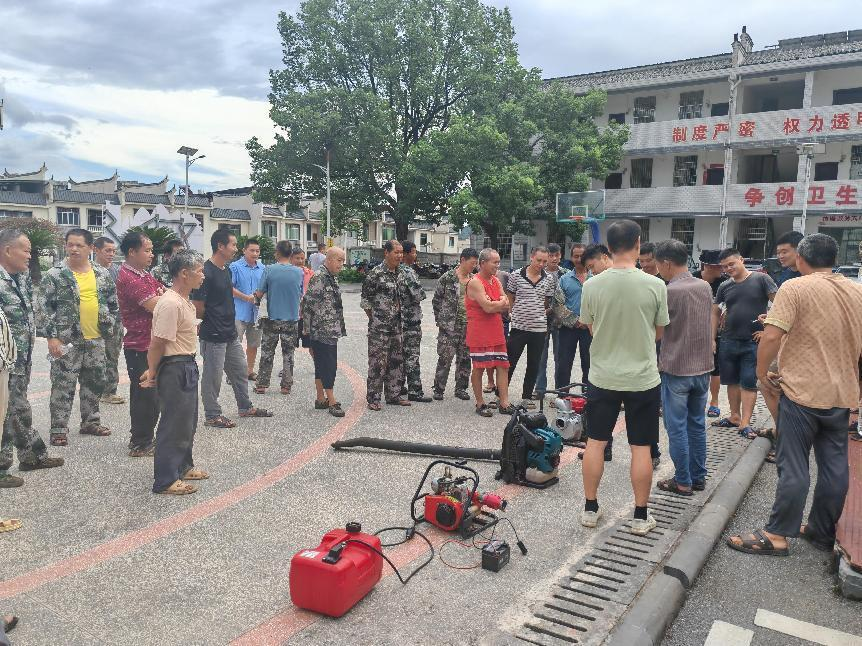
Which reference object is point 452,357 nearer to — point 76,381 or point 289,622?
point 76,381

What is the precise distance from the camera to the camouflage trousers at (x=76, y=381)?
5773 millimetres

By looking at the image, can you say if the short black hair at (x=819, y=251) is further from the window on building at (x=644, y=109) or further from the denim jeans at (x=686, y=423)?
the window on building at (x=644, y=109)

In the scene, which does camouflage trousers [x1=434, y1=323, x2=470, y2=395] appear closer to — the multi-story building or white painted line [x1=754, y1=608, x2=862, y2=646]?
white painted line [x1=754, y1=608, x2=862, y2=646]

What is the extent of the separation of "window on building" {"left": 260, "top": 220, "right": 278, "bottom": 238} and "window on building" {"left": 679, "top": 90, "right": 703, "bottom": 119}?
4533 centimetres

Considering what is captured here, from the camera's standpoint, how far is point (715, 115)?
3011 centimetres

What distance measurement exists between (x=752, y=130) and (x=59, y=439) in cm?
3106

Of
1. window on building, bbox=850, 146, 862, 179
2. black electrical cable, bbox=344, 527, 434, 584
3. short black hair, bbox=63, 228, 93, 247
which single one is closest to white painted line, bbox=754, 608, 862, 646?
black electrical cable, bbox=344, 527, 434, 584

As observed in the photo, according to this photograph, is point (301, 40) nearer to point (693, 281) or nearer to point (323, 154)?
point (323, 154)

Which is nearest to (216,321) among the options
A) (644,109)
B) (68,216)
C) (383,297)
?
(383,297)

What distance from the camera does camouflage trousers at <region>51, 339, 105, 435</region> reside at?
5.77 m

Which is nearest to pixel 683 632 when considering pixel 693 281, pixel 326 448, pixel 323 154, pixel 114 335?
pixel 693 281

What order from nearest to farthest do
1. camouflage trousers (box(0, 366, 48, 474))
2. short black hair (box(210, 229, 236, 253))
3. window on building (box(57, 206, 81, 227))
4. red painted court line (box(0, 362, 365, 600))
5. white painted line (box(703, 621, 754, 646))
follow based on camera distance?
1. white painted line (box(703, 621, 754, 646))
2. red painted court line (box(0, 362, 365, 600))
3. camouflage trousers (box(0, 366, 48, 474))
4. short black hair (box(210, 229, 236, 253))
5. window on building (box(57, 206, 81, 227))

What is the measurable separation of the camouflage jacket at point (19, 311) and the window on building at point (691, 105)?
32.4 m

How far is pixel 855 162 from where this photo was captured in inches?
1065
